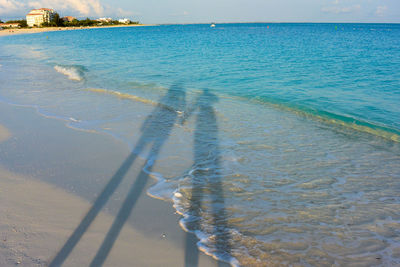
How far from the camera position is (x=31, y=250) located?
10.6 feet

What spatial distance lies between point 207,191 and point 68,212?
6.65 ft

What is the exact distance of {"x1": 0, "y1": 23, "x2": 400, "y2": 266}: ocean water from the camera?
12.1ft

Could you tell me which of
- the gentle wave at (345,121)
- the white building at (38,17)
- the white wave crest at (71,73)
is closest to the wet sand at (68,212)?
the gentle wave at (345,121)

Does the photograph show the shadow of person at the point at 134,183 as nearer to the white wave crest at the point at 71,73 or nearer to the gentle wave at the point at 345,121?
the gentle wave at the point at 345,121

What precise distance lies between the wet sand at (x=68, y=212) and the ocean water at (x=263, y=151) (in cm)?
36

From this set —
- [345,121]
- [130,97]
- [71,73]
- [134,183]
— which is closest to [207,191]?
[134,183]

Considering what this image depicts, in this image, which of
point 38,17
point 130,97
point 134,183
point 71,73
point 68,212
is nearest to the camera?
point 68,212

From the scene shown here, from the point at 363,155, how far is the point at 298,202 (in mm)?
2829

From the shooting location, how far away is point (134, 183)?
485 cm

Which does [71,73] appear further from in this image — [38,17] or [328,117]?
[38,17]

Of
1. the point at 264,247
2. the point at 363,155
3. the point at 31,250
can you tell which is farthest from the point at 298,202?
the point at 31,250

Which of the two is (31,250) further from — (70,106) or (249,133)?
(70,106)

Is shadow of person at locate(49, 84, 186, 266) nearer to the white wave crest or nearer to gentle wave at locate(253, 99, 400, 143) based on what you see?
gentle wave at locate(253, 99, 400, 143)

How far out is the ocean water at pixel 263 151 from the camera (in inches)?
145
